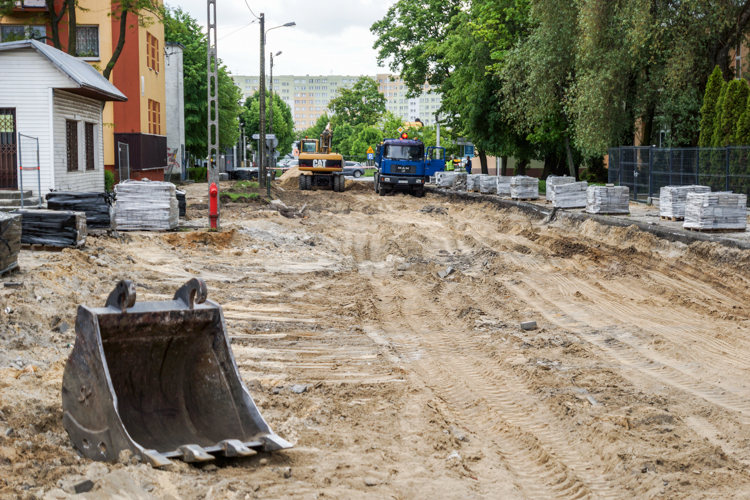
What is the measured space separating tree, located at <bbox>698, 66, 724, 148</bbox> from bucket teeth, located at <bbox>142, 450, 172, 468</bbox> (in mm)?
22033

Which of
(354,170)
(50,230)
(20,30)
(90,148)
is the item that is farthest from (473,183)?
(354,170)

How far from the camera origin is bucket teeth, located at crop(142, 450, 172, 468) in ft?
13.5

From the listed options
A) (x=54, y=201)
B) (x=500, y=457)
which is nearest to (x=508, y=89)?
(x=54, y=201)

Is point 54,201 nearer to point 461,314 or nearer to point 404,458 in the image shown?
point 461,314

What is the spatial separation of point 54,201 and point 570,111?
62.5ft

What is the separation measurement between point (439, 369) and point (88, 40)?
30.3 meters

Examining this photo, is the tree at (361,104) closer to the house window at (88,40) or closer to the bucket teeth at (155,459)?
the house window at (88,40)

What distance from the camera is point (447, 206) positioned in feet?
101

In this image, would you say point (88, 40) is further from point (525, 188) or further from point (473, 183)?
point (525, 188)

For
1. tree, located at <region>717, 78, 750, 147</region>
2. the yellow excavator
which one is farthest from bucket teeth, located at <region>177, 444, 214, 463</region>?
the yellow excavator

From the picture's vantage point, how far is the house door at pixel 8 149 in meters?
19.0

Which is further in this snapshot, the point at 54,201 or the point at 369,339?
the point at 54,201

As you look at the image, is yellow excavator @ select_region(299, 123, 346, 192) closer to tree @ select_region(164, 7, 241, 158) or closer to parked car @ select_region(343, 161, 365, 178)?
tree @ select_region(164, 7, 241, 158)

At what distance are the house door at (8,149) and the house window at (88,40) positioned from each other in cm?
1436
